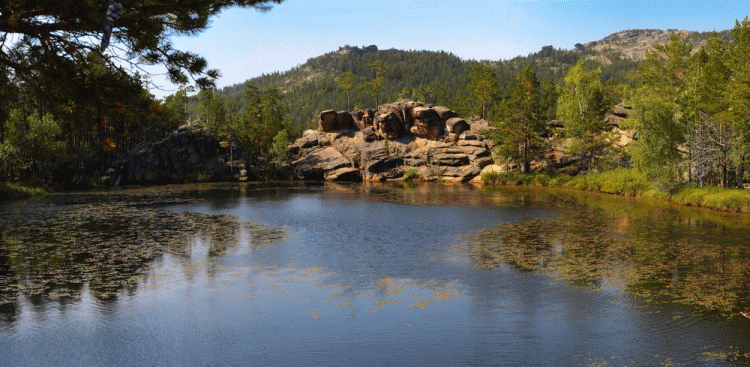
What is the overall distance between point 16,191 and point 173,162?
2850 cm

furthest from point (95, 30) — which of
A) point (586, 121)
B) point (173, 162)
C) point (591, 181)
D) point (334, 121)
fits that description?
point (334, 121)

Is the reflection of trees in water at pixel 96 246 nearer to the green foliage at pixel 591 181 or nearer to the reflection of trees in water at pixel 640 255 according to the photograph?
the reflection of trees in water at pixel 640 255

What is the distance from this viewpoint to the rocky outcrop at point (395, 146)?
82.6 meters

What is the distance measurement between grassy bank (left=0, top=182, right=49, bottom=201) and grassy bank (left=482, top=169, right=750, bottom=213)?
51.1 meters

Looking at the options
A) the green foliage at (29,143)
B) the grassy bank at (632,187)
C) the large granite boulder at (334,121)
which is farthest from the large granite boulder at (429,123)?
the green foliage at (29,143)

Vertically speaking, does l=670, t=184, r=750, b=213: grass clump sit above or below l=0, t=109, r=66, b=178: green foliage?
below

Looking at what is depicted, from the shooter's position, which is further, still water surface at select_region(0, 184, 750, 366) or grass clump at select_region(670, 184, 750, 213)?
grass clump at select_region(670, 184, 750, 213)

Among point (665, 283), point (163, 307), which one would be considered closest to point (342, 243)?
point (163, 307)

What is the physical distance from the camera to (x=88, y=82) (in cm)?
1037

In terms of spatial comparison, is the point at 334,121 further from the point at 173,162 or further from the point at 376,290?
the point at 376,290

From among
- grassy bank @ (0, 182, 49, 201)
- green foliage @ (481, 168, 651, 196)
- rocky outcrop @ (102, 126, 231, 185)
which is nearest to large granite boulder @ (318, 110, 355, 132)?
rocky outcrop @ (102, 126, 231, 185)

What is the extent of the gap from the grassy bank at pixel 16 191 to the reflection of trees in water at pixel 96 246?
11.0 metres

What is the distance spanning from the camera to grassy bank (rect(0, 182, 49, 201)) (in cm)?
5281

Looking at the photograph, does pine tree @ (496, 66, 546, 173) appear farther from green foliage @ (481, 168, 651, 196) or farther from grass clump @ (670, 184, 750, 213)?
grass clump @ (670, 184, 750, 213)
